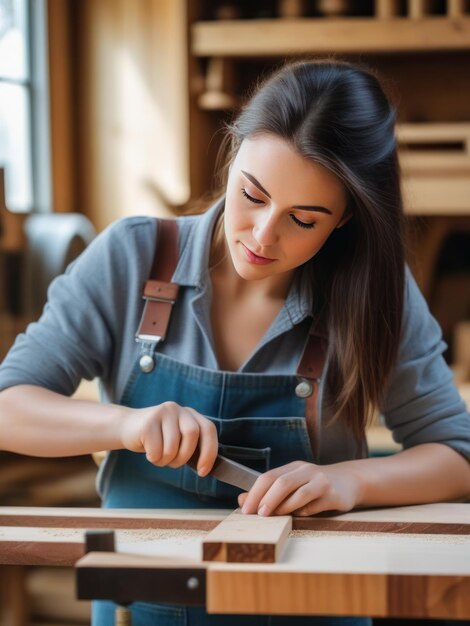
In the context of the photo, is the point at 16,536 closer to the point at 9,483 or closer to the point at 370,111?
the point at 370,111

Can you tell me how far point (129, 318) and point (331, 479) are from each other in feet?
1.26

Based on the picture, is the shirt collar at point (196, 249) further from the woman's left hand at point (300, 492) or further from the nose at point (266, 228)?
the woman's left hand at point (300, 492)

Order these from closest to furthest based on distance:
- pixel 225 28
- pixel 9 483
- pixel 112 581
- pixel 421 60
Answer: pixel 112 581 → pixel 9 483 → pixel 225 28 → pixel 421 60

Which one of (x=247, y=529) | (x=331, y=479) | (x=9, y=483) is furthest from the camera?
(x=9, y=483)

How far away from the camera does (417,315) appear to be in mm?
1501

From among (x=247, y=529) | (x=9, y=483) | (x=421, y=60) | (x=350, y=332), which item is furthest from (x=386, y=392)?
(x=421, y=60)

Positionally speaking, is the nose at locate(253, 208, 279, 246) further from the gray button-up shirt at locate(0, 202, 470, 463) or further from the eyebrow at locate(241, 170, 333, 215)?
the gray button-up shirt at locate(0, 202, 470, 463)

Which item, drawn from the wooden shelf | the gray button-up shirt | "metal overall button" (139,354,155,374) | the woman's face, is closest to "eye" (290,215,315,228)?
the woman's face

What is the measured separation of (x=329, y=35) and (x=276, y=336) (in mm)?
1604

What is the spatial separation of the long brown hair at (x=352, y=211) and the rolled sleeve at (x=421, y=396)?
0.03 metres

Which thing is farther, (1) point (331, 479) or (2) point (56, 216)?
(2) point (56, 216)

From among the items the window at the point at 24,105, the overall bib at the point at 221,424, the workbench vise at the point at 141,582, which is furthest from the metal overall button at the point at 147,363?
the window at the point at 24,105

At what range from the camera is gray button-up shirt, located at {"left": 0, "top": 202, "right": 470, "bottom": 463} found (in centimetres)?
140

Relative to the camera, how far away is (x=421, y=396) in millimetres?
1473
